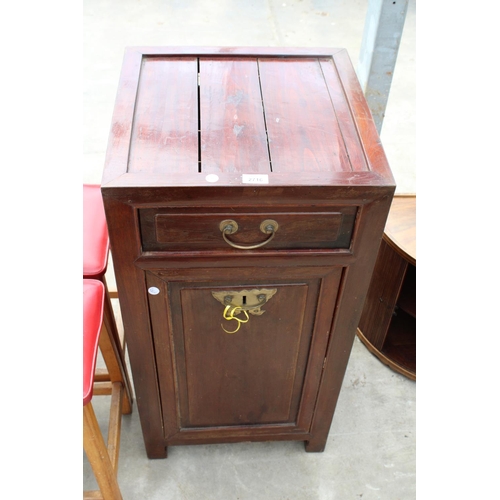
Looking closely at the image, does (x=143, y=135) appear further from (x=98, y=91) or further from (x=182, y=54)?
(x=98, y=91)

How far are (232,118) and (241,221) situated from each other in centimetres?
27

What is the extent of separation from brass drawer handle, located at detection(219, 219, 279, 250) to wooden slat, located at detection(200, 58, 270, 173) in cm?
10

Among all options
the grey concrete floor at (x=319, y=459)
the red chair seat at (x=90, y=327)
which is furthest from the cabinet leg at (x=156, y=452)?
the red chair seat at (x=90, y=327)

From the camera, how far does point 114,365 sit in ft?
5.49

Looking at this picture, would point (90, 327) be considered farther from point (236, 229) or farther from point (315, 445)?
point (315, 445)

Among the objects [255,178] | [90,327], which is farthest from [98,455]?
[255,178]

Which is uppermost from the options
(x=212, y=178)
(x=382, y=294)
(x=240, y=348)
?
(x=212, y=178)

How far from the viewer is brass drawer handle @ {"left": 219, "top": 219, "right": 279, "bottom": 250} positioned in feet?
3.57

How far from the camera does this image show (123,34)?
3746mm

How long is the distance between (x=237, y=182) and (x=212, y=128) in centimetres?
22

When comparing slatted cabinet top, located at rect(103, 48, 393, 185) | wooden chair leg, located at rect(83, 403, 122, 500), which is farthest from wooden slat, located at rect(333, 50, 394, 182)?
wooden chair leg, located at rect(83, 403, 122, 500)

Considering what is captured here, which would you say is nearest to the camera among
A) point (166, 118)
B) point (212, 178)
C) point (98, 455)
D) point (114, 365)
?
point (212, 178)

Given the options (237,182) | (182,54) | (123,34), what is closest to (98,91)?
(123,34)

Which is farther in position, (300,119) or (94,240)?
(94,240)
